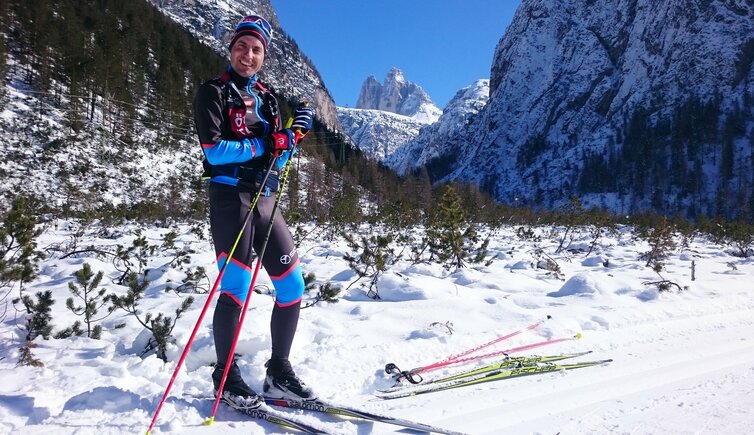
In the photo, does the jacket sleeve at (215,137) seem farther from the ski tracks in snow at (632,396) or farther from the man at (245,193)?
the ski tracks in snow at (632,396)

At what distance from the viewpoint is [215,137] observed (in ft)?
7.43

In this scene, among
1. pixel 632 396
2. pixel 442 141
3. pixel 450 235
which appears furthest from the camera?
pixel 442 141

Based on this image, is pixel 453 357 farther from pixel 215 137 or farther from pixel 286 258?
pixel 215 137

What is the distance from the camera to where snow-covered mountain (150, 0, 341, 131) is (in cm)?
9025

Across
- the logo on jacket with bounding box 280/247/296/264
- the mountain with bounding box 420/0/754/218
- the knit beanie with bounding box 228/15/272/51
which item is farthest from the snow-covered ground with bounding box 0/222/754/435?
the mountain with bounding box 420/0/754/218

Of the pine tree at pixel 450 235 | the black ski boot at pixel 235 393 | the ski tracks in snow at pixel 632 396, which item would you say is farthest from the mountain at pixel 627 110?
the black ski boot at pixel 235 393

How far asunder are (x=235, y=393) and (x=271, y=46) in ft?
343

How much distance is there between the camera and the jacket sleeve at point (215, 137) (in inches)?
88.4

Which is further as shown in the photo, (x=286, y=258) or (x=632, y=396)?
(x=632, y=396)

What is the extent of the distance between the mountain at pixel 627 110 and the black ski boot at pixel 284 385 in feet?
Result: 208

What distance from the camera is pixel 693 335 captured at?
422 centimetres

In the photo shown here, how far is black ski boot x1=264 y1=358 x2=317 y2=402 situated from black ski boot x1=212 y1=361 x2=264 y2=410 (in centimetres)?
15

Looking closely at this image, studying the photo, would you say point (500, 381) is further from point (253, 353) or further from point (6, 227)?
point (6, 227)

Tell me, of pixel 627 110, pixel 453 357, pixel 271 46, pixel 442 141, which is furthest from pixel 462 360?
pixel 442 141
